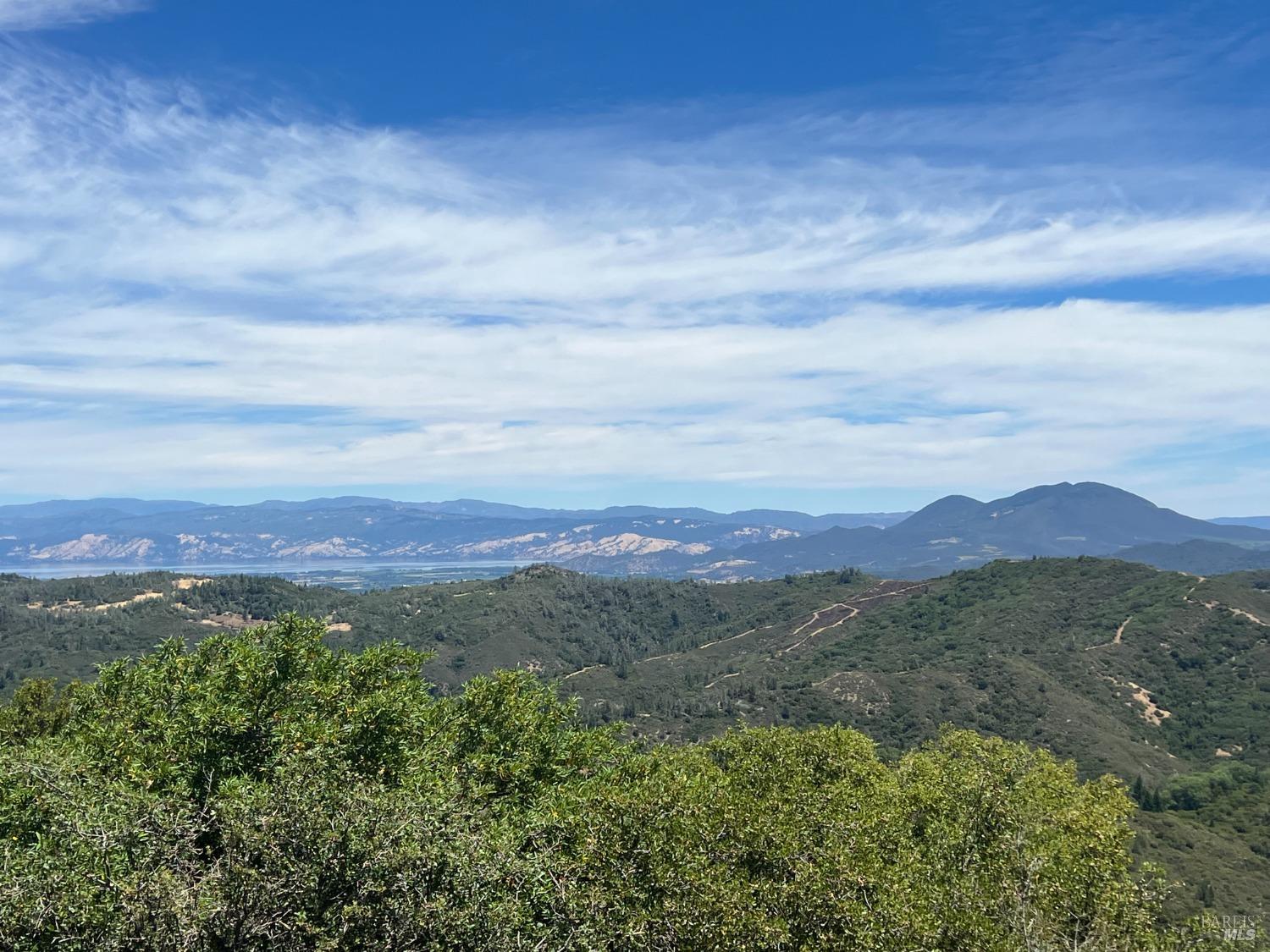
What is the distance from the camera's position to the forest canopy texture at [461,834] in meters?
17.0

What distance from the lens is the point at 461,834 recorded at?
62.1ft

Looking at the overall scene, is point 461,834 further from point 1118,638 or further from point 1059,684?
point 1118,638

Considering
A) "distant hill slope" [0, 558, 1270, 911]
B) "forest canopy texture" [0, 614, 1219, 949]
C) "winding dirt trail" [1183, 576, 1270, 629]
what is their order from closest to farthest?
"forest canopy texture" [0, 614, 1219, 949] → "distant hill slope" [0, 558, 1270, 911] → "winding dirt trail" [1183, 576, 1270, 629]

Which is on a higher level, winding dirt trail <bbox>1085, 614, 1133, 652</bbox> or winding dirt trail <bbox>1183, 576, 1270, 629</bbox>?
winding dirt trail <bbox>1183, 576, 1270, 629</bbox>

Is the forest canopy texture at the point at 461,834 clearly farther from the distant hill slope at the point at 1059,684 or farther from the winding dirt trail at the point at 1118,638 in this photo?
the winding dirt trail at the point at 1118,638

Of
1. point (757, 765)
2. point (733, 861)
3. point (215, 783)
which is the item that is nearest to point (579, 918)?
point (733, 861)

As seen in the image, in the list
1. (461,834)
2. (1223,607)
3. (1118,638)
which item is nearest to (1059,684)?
(1118,638)

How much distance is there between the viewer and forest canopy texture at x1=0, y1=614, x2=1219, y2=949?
17.0 meters

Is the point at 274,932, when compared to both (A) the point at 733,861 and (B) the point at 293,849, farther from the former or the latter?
(A) the point at 733,861

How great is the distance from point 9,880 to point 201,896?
13.0 feet

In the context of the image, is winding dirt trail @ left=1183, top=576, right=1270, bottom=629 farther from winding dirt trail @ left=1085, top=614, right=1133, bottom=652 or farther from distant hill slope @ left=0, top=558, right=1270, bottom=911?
winding dirt trail @ left=1085, top=614, right=1133, bottom=652

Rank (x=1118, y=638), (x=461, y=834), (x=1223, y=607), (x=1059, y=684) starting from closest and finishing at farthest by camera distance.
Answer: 1. (x=461, y=834)
2. (x=1059, y=684)
3. (x=1118, y=638)
4. (x=1223, y=607)

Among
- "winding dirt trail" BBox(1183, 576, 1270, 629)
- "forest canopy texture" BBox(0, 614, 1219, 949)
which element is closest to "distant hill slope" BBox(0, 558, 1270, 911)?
"winding dirt trail" BBox(1183, 576, 1270, 629)

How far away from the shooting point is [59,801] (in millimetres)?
18359
